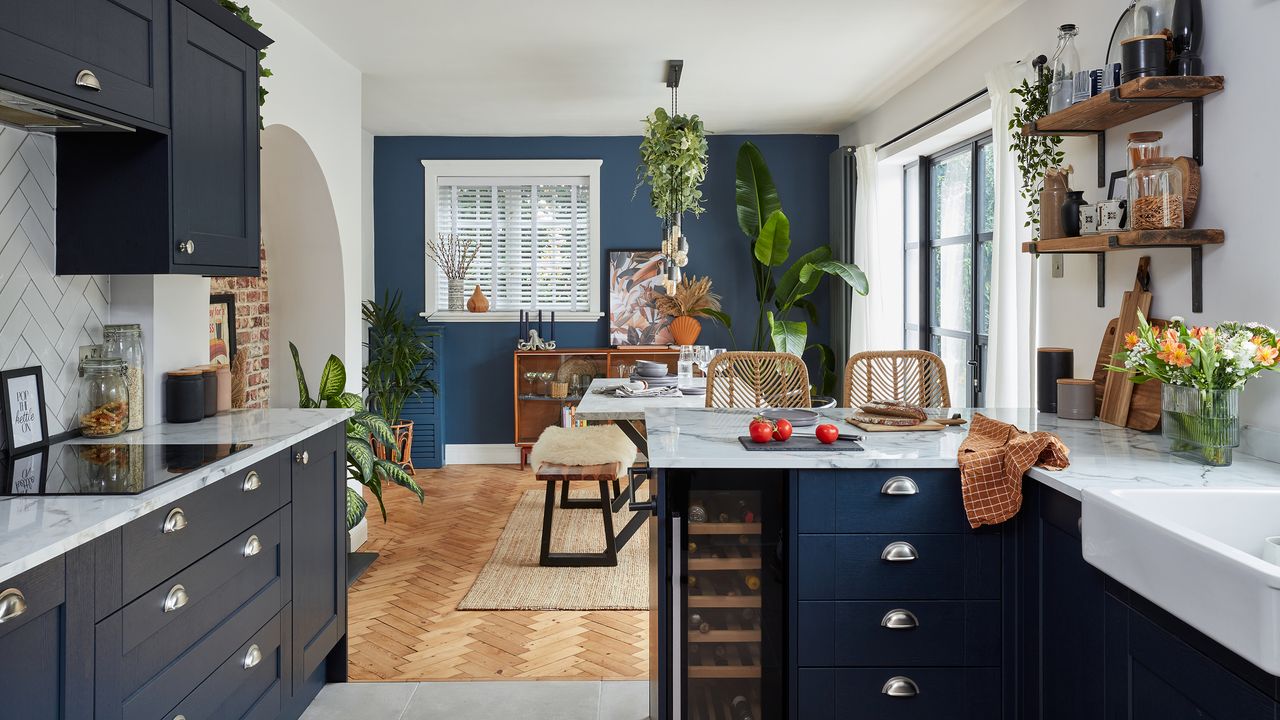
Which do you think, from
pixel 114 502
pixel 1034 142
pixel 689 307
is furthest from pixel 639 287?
pixel 114 502

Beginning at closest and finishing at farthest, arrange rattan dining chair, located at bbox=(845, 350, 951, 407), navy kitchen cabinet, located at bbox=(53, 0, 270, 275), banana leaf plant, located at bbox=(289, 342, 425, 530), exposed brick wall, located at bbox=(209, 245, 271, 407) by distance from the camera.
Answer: navy kitchen cabinet, located at bbox=(53, 0, 270, 275) → rattan dining chair, located at bbox=(845, 350, 951, 407) → banana leaf plant, located at bbox=(289, 342, 425, 530) → exposed brick wall, located at bbox=(209, 245, 271, 407)

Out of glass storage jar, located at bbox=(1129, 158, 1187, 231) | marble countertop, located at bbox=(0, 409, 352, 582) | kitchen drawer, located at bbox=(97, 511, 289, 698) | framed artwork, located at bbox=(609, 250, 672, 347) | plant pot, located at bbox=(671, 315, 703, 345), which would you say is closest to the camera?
marble countertop, located at bbox=(0, 409, 352, 582)

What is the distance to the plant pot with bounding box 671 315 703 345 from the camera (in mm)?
6613

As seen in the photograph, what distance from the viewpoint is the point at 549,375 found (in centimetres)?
688

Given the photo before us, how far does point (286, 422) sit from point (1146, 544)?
7.91 feet

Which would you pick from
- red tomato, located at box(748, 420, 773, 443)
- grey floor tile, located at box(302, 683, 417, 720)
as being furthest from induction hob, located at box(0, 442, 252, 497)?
red tomato, located at box(748, 420, 773, 443)

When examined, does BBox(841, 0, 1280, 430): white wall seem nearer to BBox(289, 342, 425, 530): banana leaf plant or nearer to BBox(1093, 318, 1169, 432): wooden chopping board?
BBox(1093, 318, 1169, 432): wooden chopping board

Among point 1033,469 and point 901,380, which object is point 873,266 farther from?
point 1033,469

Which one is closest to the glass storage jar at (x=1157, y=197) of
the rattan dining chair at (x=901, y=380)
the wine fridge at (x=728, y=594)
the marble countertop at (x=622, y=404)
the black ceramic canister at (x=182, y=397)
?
the rattan dining chair at (x=901, y=380)

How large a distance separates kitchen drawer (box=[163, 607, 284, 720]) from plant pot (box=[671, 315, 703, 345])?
441 cm

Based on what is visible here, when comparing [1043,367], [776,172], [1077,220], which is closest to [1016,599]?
[1043,367]

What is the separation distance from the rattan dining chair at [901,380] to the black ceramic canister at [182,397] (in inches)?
93.6

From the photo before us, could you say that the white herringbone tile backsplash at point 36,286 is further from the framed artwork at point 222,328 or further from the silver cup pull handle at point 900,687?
the silver cup pull handle at point 900,687

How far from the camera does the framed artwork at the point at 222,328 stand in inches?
169
